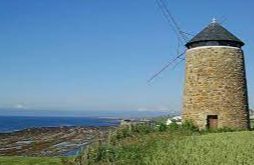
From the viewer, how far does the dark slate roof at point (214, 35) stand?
28.0 meters

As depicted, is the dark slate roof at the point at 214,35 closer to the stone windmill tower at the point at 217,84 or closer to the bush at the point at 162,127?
the stone windmill tower at the point at 217,84

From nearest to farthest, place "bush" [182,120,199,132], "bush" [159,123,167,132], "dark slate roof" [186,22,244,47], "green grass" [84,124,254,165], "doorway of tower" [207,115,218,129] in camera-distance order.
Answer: "green grass" [84,124,254,165] → "bush" [159,123,167,132] → "bush" [182,120,199,132] → "doorway of tower" [207,115,218,129] → "dark slate roof" [186,22,244,47]

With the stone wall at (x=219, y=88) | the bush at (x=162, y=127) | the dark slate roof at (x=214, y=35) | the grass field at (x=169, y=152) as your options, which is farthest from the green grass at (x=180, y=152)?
the dark slate roof at (x=214, y=35)

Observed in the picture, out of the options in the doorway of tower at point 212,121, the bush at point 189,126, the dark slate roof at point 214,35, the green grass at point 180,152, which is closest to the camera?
the green grass at point 180,152

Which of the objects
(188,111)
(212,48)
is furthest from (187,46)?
(188,111)

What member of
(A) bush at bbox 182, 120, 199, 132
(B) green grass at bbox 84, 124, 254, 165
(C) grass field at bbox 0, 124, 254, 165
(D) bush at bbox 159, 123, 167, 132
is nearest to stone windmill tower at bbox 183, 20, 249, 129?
(A) bush at bbox 182, 120, 199, 132

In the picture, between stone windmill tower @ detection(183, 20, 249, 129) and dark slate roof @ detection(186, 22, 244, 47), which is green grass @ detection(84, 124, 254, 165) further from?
dark slate roof @ detection(186, 22, 244, 47)

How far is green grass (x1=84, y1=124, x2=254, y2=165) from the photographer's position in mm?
15797

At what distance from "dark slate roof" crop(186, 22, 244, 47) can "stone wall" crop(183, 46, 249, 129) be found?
20.8 inches

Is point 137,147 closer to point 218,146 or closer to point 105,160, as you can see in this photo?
point 105,160

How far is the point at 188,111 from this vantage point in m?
28.4

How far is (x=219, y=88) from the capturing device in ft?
90.1

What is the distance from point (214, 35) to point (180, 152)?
477 inches

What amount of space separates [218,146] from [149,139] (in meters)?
→ 4.53
